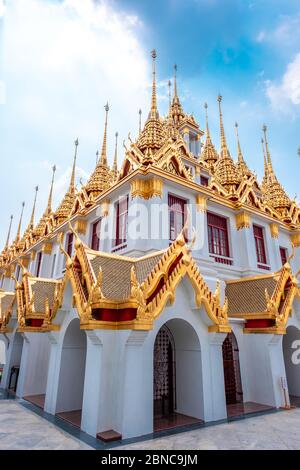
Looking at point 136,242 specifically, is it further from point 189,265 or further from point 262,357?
point 262,357

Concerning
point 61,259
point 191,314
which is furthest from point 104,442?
point 61,259

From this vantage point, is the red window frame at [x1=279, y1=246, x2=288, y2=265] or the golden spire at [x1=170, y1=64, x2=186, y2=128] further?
the golden spire at [x1=170, y1=64, x2=186, y2=128]

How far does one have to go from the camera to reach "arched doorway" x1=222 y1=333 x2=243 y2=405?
11250mm

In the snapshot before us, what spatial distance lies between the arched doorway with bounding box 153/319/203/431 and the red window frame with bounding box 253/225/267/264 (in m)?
8.59

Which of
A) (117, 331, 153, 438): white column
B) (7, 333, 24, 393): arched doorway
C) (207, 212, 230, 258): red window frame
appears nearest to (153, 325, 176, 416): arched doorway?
(117, 331, 153, 438): white column

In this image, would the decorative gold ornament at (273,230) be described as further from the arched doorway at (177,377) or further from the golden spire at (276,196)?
the arched doorway at (177,377)

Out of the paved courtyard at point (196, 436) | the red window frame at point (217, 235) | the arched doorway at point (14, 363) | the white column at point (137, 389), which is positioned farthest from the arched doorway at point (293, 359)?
the arched doorway at point (14, 363)

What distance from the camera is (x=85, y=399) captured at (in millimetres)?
7535

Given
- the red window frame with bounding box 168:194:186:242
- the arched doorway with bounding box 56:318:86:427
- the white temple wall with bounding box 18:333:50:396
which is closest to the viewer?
the arched doorway with bounding box 56:318:86:427

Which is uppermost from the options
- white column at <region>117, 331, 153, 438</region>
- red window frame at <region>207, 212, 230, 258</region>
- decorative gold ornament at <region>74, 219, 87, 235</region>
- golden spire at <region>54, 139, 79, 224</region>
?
golden spire at <region>54, 139, 79, 224</region>

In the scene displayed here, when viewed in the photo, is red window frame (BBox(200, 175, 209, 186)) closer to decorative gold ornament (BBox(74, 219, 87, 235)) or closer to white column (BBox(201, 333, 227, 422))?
decorative gold ornament (BBox(74, 219, 87, 235))

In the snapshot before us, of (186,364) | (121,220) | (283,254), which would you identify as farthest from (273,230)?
(186,364)

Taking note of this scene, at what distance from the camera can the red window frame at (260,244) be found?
16453mm
